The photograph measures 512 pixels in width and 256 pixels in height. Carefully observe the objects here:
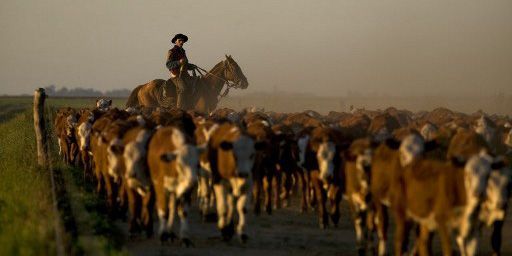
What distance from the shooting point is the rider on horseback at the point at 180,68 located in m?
29.9

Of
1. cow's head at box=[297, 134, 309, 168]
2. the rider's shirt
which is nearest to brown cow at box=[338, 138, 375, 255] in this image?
cow's head at box=[297, 134, 309, 168]

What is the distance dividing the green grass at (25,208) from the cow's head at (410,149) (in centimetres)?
525

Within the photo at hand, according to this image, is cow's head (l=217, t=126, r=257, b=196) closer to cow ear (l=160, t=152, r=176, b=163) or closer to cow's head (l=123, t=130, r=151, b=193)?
cow ear (l=160, t=152, r=176, b=163)

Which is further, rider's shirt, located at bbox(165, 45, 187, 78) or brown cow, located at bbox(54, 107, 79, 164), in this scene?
rider's shirt, located at bbox(165, 45, 187, 78)

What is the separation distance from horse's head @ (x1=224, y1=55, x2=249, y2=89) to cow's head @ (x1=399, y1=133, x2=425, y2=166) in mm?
19897

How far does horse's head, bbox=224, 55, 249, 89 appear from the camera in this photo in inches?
1211

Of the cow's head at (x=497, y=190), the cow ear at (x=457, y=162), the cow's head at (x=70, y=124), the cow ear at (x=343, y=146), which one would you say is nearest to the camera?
the cow ear at (x=457, y=162)

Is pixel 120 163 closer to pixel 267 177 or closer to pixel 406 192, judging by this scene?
pixel 267 177

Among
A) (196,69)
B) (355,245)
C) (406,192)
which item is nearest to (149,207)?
(355,245)

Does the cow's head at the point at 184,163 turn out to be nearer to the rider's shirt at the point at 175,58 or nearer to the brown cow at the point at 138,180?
the brown cow at the point at 138,180

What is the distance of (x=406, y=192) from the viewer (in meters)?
10.1

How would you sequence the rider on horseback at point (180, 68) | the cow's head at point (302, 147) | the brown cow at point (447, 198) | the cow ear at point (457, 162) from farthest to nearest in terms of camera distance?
1. the rider on horseback at point (180, 68)
2. the cow's head at point (302, 147)
3. the cow ear at point (457, 162)
4. the brown cow at point (447, 198)

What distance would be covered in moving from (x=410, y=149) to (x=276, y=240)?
10.9ft

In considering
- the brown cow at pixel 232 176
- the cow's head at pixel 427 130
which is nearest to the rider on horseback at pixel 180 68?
the cow's head at pixel 427 130
